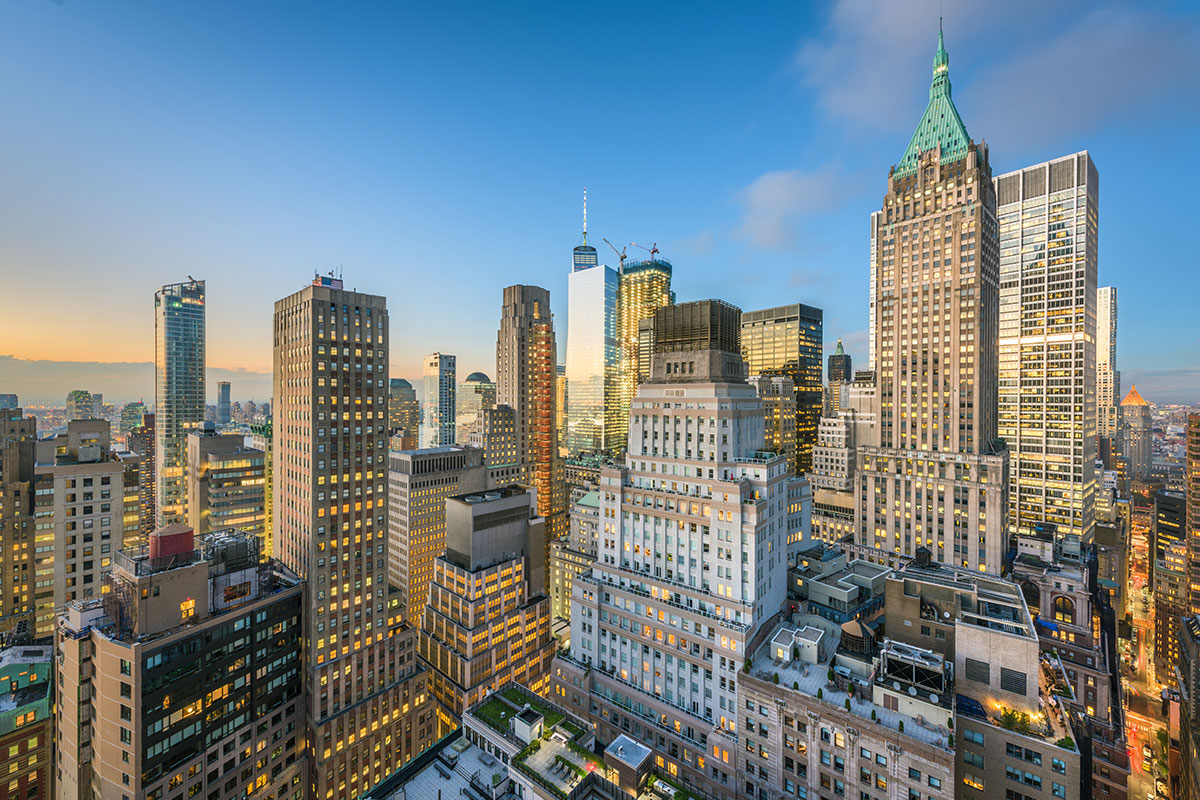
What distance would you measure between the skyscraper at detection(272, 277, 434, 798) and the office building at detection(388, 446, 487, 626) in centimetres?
5330

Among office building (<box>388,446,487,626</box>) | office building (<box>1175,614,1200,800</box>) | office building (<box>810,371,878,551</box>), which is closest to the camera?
office building (<box>1175,614,1200,800</box>)

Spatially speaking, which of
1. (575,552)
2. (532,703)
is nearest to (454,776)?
(532,703)

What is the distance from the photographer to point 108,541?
108 metres

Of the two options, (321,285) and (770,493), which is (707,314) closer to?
(770,493)

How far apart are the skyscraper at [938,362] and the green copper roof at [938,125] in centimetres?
31

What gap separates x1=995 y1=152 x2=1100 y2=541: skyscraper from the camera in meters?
152

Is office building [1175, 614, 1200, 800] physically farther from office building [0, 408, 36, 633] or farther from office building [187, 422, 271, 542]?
office building [187, 422, 271, 542]

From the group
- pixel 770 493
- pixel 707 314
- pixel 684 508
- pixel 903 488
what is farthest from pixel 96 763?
pixel 903 488

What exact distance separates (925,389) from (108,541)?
20704 cm

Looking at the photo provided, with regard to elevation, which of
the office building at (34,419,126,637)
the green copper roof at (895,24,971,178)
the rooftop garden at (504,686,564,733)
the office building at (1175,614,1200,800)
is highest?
the green copper roof at (895,24,971,178)

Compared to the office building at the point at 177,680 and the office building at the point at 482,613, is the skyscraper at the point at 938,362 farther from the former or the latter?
the office building at the point at 177,680

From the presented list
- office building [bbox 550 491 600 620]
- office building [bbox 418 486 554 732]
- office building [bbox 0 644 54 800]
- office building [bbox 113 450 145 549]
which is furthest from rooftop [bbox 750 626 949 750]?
office building [bbox 113 450 145 549]

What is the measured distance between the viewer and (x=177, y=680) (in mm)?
68812

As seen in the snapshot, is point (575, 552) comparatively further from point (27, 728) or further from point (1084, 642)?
point (1084, 642)
